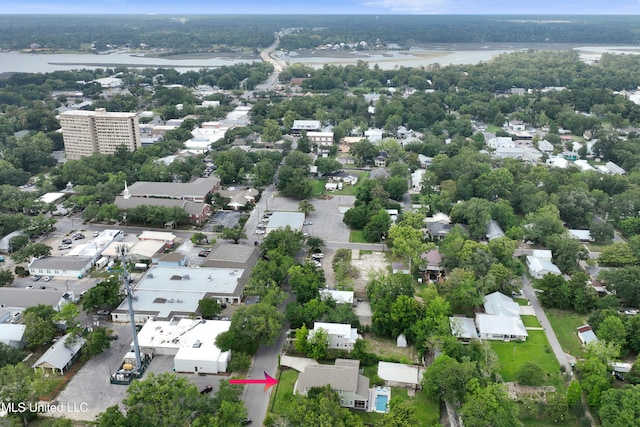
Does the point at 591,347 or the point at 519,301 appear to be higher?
the point at 591,347

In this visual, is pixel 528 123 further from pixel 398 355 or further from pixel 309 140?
pixel 398 355

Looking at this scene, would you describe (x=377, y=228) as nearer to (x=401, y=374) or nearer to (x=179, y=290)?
(x=401, y=374)

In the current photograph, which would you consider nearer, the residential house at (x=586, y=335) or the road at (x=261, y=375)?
the road at (x=261, y=375)

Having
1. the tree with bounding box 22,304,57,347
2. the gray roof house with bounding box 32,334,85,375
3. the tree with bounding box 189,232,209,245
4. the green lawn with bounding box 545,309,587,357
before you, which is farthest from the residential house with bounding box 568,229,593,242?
the tree with bounding box 22,304,57,347

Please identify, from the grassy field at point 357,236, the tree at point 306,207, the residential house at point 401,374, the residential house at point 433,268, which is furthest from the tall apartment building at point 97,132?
the residential house at point 401,374

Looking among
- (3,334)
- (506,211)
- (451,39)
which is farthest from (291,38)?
(3,334)

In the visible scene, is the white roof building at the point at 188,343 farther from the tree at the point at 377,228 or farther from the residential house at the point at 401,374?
the tree at the point at 377,228

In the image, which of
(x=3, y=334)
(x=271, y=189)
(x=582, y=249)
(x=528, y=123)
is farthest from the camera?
(x=528, y=123)

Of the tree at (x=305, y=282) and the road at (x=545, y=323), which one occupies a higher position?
the tree at (x=305, y=282)
